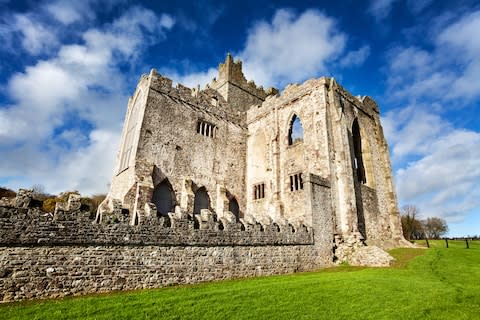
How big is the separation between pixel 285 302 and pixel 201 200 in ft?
47.6

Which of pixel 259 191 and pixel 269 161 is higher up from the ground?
pixel 269 161

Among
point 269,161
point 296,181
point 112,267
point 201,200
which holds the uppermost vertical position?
point 269,161

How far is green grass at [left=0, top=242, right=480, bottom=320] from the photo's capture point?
21.2ft

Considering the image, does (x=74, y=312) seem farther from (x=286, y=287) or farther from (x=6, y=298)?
(x=286, y=287)

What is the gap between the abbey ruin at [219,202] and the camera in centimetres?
802

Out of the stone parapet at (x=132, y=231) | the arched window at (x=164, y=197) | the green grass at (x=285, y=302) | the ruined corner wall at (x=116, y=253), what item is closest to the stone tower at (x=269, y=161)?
the arched window at (x=164, y=197)

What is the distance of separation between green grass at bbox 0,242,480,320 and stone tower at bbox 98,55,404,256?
621 cm

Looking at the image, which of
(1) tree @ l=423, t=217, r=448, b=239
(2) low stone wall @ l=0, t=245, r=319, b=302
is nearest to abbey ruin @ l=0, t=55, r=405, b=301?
(2) low stone wall @ l=0, t=245, r=319, b=302

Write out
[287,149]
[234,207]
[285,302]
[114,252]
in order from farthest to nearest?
1. [234,207]
2. [287,149]
3. [114,252]
4. [285,302]

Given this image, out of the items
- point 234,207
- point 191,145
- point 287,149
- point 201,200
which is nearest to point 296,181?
point 287,149

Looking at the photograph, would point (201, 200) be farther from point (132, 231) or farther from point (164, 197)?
point (132, 231)

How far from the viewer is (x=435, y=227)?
62938 millimetres

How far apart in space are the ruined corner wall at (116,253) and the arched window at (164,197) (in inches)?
302

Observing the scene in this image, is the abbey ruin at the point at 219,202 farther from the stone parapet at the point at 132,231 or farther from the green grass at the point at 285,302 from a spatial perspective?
the green grass at the point at 285,302
